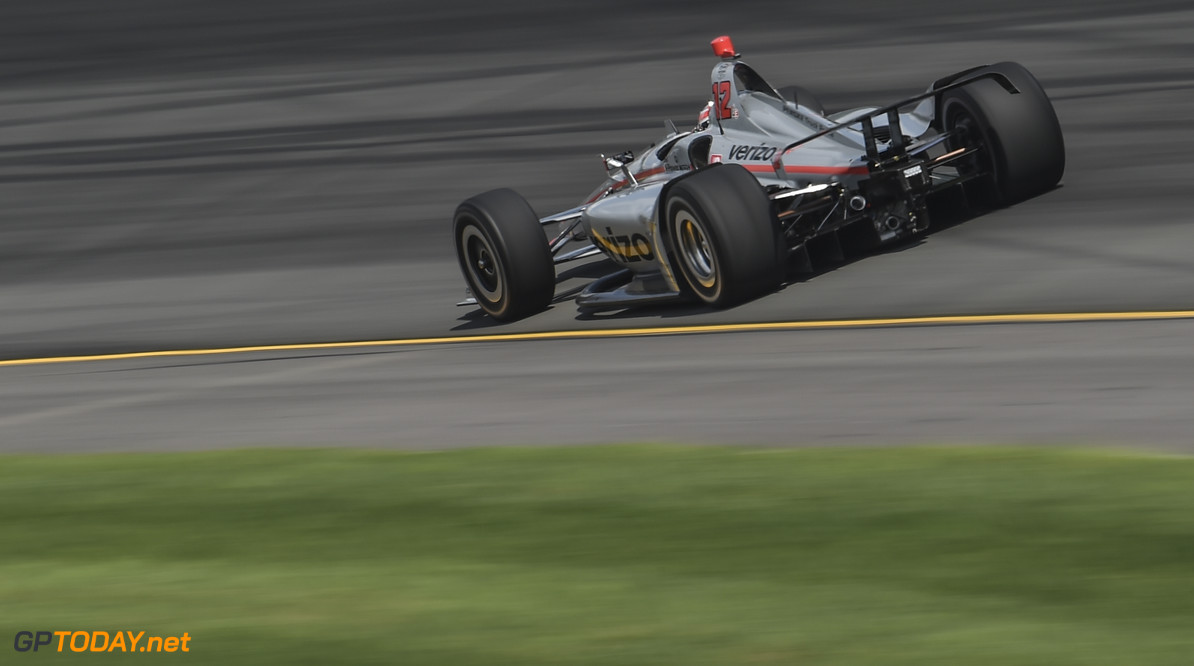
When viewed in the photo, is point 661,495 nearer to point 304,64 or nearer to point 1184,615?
point 1184,615

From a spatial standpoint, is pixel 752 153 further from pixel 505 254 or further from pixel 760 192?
pixel 505 254

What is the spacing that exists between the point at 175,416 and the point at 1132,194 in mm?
7480

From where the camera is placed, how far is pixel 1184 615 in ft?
15.3

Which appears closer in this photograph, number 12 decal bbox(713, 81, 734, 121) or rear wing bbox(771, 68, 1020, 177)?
rear wing bbox(771, 68, 1020, 177)

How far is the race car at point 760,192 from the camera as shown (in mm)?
10367

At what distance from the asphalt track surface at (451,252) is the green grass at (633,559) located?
0.80m

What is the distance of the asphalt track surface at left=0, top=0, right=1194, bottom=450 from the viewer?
8344mm

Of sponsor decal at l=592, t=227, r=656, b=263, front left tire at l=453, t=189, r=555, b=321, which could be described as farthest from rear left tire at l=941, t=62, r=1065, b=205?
front left tire at l=453, t=189, r=555, b=321

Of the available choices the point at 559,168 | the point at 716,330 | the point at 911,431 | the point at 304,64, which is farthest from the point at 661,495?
the point at 304,64

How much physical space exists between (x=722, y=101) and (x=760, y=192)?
235cm

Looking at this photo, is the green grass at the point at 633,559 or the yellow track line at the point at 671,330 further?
the yellow track line at the point at 671,330

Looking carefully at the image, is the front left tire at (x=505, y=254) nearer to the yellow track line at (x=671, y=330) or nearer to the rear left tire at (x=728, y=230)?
the yellow track line at (x=671, y=330)
